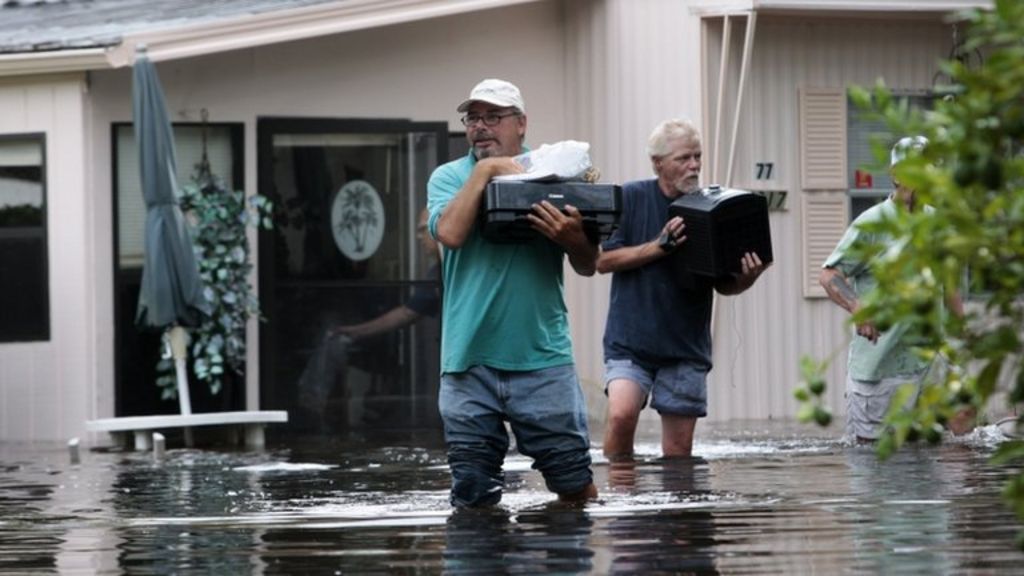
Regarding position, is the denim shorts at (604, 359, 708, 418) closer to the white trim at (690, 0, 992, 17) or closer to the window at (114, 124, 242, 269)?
the window at (114, 124, 242, 269)

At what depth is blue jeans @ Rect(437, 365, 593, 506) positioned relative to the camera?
841cm

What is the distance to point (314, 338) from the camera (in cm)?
1739

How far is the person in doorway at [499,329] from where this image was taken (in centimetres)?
835

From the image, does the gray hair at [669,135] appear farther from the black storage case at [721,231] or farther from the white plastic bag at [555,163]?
the white plastic bag at [555,163]

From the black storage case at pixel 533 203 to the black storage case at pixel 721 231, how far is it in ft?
A: 6.63

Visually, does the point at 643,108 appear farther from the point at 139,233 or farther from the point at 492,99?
the point at 492,99

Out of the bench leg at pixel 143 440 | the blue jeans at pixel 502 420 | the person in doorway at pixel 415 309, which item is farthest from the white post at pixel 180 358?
the blue jeans at pixel 502 420

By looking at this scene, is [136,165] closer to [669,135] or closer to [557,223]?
[669,135]

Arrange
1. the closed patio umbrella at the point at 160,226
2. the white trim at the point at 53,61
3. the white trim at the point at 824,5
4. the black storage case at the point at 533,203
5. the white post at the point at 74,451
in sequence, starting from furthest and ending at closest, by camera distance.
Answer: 1. the white trim at the point at 824,5
2. the white trim at the point at 53,61
3. the closed patio umbrella at the point at 160,226
4. the white post at the point at 74,451
5. the black storage case at the point at 533,203

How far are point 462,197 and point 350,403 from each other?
9.30 meters

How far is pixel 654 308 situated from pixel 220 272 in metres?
6.25

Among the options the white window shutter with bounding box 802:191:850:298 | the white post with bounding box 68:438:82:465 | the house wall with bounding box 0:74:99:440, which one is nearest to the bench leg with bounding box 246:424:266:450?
the house wall with bounding box 0:74:99:440

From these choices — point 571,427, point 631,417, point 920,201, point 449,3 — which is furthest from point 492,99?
point 449,3

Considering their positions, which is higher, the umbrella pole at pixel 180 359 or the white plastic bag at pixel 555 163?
the white plastic bag at pixel 555 163
